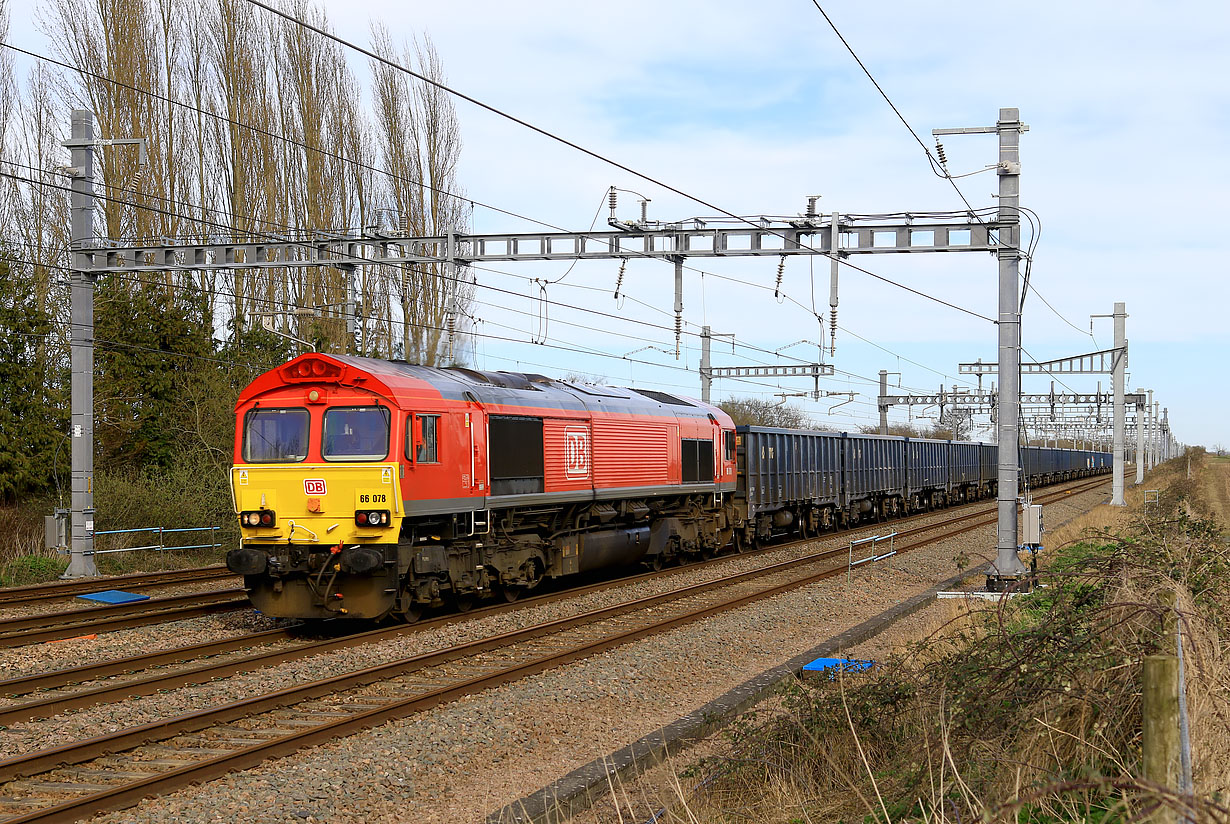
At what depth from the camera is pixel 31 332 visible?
28047 mm

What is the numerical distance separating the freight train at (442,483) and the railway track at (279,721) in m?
1.25

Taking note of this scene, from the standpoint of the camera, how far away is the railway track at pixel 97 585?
645 inches

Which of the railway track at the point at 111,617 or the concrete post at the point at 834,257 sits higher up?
the concrete post at the point at 834,257

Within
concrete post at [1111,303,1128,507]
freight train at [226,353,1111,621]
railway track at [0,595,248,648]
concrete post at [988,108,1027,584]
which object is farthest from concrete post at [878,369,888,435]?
railway track at [0,595,248,648]

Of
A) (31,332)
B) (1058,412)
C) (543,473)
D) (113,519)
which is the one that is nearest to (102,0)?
(31,332)

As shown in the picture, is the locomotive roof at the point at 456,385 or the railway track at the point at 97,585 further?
the railway track at the point at 97,585

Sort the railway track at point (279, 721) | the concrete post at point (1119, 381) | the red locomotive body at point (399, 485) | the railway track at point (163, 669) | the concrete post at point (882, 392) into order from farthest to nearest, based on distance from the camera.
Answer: the concrete post at point (882, 392) < the concrete post at point (1119, 381) < the red locomotive body at point (399, 485) < the railway track at point (163, 669) < the railway track at point (279, 721)

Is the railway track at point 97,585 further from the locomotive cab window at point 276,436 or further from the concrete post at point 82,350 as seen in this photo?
the locomotive cab window at point 276,436

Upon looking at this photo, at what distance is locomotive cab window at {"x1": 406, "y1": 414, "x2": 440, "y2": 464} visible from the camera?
43.3 ft

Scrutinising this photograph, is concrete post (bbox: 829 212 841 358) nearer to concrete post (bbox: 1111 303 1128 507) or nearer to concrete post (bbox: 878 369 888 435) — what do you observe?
concrete post (bbox: 1111 303 1128 507)

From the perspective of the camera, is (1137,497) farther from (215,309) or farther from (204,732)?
(204,732)

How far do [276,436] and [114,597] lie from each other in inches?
190

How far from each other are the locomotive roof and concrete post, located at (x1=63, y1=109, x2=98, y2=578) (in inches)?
269

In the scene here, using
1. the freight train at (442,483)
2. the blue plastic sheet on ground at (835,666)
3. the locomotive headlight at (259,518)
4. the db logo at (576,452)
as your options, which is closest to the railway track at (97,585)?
the freight train at (442,483)
